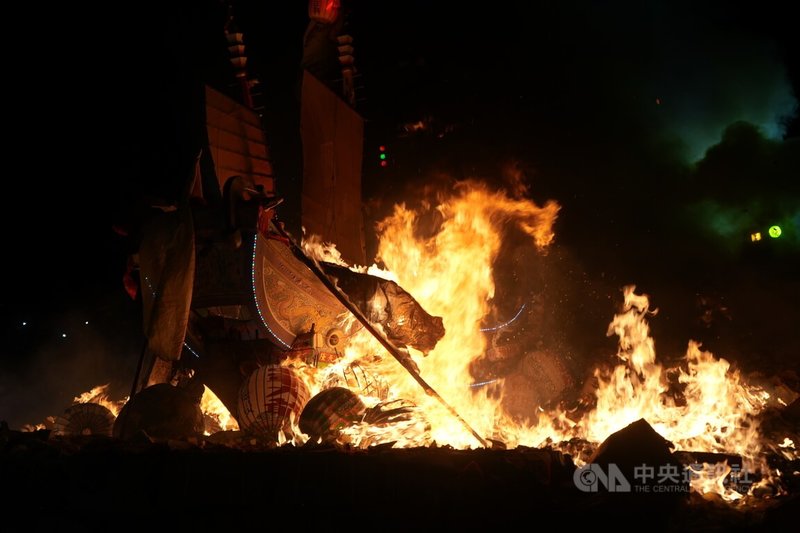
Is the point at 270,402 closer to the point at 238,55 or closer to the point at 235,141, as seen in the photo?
the point at 235,141

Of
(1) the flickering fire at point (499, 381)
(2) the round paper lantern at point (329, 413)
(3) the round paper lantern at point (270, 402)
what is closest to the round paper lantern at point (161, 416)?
(3) the round paper lantern at point (270, 402)

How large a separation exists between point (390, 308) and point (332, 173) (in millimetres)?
6501

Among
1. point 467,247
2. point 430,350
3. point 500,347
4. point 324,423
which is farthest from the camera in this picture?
point 500,347

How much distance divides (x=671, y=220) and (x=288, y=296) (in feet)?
50.9

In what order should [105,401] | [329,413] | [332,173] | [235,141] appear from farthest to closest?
[332,173]
[235,141]
[105,401]
[329,413]

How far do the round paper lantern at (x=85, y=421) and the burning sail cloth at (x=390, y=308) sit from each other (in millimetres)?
3835

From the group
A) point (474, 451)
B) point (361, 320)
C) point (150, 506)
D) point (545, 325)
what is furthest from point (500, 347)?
point (150, 506)

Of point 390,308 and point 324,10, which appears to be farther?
point 324,10

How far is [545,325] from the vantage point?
14.7 m

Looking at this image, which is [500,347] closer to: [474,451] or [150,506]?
[474,451]

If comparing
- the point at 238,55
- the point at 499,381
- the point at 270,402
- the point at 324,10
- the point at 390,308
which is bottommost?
the point at 270,402

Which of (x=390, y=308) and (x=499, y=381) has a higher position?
(x=390, y=308)

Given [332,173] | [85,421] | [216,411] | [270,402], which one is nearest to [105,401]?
[85,421]

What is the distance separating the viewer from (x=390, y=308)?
976cm
